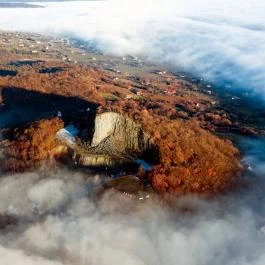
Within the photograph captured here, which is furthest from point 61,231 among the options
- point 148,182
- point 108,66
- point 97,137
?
point 108,66

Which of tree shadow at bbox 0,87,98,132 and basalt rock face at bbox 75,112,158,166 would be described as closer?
basalt rock face at bbox 75,112,158,166

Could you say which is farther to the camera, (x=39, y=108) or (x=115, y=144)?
(x=39, y=108)

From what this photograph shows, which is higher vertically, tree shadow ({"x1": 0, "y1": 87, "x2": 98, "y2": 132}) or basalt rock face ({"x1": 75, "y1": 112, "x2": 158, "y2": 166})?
basalt rock face ({"x1": 75, "y1": 112, "x2": 158, "y2": 166})

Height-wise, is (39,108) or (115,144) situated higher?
(115,144)
